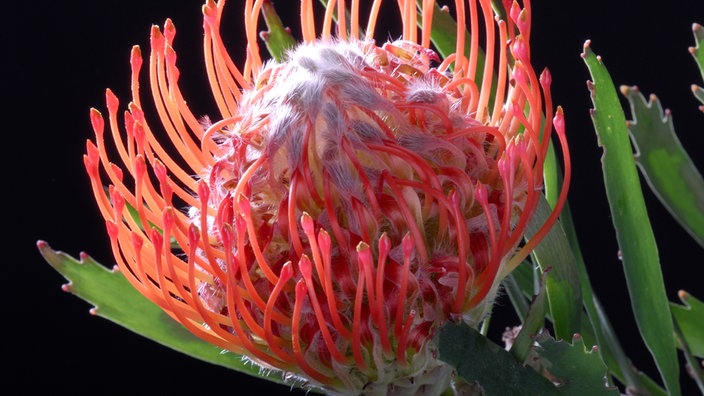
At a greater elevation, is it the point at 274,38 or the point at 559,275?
the point at 274,38

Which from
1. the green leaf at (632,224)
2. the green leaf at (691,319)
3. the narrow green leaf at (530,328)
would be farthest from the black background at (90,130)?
the narrow green leaf at (530,328)

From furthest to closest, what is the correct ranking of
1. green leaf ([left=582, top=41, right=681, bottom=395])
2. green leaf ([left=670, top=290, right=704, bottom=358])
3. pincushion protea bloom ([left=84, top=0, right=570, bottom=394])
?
green leaf ([left=670, top=290, right=704, bottom=358]) → green leaf ([left=582, top=41, right=681, bottom=395]) → pincushion protea bloom ([left=84, top=0, right=570, bottom=394])

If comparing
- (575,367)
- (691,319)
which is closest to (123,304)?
(575,367)

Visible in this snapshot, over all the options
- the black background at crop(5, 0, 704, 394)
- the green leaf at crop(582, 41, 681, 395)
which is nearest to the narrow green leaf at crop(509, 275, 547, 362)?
the green leaf at crop(582, 41, 681, 395)

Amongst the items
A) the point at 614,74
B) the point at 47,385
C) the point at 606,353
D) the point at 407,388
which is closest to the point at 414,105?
the point at 407,388

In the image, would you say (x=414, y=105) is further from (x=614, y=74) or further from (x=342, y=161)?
(x=614, y=74)

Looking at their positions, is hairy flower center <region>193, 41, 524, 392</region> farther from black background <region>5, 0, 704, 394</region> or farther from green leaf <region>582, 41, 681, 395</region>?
black background <region>5, 0, 704, 394</region>

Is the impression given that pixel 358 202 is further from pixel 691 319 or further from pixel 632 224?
pixel 691 319
